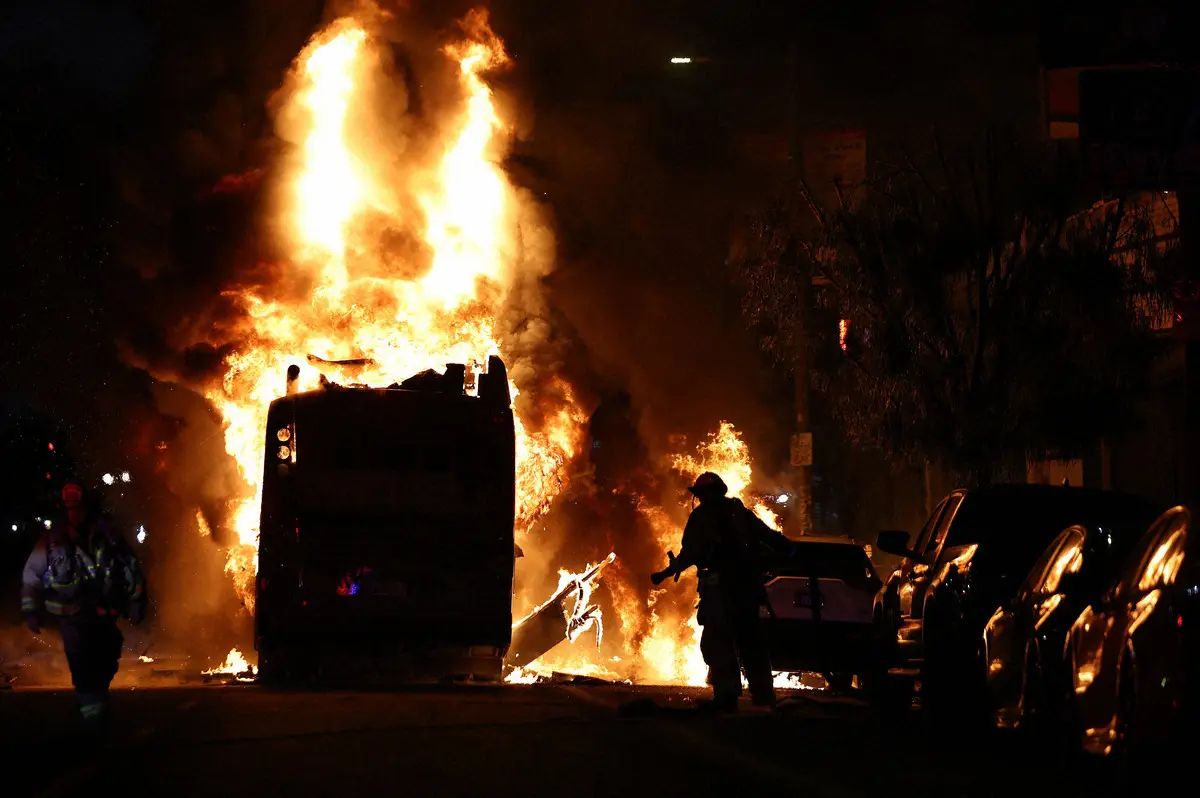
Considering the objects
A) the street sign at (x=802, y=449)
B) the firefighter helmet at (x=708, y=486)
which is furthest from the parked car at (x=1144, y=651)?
the street sign at (x=802, y=449)

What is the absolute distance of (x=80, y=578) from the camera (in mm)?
12797

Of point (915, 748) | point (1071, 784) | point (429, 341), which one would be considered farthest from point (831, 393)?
point (1071, 784)

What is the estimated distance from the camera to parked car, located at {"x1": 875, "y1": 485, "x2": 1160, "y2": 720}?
542 inches

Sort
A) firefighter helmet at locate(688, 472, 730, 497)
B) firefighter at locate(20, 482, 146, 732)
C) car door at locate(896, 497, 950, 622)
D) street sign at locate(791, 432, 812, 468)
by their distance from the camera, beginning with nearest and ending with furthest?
firefighter at locate(20, 482, 146, 732), firefighter helmet at locate(688, 472, 730, 497), car door at locate(896, 497, 950, 622), street sign at locate(791, 432, 812, 468)

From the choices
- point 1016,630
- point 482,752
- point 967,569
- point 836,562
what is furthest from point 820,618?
point 482,752

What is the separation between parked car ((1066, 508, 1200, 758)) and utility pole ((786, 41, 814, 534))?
1373 centimetres

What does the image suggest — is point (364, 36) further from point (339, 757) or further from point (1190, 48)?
point (339, 757)

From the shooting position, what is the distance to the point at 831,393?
24984mm

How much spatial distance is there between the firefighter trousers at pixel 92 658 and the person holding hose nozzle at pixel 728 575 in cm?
441

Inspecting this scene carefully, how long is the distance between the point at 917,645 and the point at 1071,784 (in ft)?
13.2

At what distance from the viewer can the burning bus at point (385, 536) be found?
18.8m

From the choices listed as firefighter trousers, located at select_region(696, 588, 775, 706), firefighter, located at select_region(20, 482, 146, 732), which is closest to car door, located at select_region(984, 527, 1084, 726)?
firefighter trousers, located at select_region(696, 588, 775, 706)

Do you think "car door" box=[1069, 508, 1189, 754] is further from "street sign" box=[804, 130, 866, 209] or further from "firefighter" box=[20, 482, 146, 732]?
"street sign" box=[804, 130, 866, 209]

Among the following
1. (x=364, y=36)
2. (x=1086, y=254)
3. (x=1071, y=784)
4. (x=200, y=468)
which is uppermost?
(x=364, y=36)
